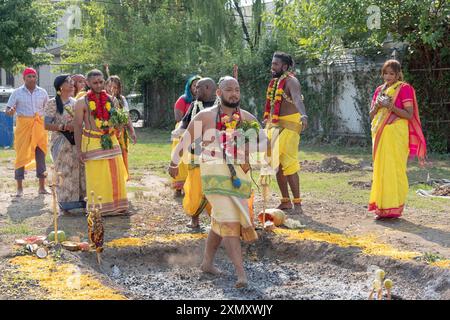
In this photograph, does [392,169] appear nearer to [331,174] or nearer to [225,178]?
[225,178]

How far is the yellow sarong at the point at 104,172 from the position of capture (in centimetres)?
856

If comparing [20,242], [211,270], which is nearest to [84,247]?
[20,242]

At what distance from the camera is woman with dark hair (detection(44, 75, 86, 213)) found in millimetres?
9094

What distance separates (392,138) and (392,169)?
387mm

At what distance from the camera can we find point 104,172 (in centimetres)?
865

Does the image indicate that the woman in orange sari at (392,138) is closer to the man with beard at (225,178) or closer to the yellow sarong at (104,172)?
the man with beard at (225,178)

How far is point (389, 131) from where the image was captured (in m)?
8.49

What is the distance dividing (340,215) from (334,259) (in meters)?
2.02

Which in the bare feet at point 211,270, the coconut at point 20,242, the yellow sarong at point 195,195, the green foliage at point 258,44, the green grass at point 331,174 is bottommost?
the bare feet at point 211,270

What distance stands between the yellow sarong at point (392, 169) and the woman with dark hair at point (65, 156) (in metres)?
3.94

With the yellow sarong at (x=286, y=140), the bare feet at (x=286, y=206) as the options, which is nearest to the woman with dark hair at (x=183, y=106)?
the yellow sarong at (x=286, y=140)

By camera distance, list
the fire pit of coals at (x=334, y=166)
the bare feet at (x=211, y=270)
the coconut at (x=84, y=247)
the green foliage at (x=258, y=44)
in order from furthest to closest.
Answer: the green foliage at (x=258, y=44), the fire pit of coals at (x=334, y=166), the coconut at (x=84, y=247), the bare feet at (x=211, y=270)

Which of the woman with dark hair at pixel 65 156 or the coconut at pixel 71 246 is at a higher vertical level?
the woman with dark hair at pixel 65 156
